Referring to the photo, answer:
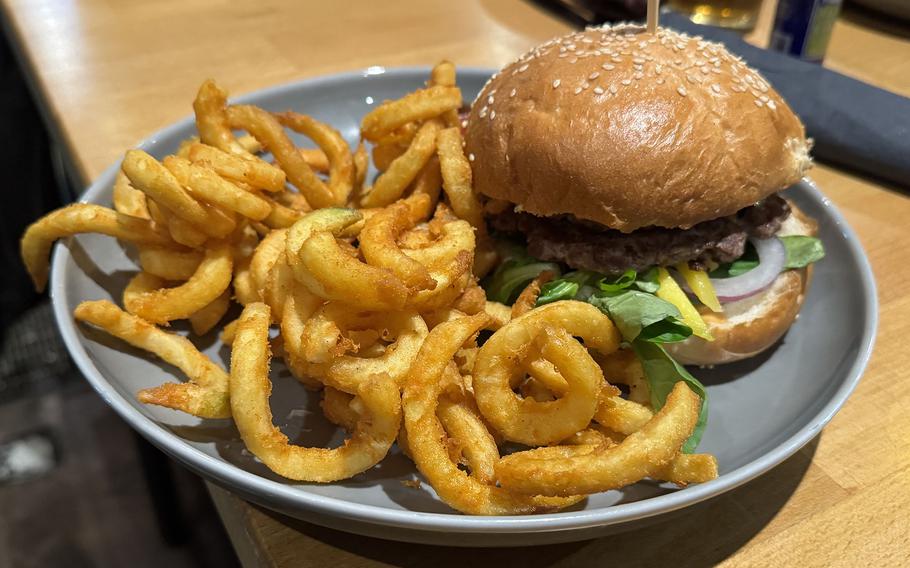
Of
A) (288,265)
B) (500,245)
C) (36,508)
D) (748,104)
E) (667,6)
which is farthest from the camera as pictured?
(667,6)

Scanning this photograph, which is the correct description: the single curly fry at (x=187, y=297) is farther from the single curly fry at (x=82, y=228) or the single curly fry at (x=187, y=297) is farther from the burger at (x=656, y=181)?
the burger at (x=656, y=181)

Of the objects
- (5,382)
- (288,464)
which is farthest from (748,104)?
(5,382)

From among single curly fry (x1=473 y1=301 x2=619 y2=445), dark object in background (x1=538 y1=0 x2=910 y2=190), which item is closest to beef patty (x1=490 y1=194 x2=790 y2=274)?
single curly fry (x1=473 y1=301 x2=619 y2=445)

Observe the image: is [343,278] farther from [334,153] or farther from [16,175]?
[16,175]

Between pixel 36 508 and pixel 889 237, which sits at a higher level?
pixel 889 237

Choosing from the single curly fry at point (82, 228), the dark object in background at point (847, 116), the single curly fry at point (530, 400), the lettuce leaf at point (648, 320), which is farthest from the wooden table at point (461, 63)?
the single curly fry at point (82, 228)

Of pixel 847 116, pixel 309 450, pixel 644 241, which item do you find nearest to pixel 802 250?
pixel 644 241

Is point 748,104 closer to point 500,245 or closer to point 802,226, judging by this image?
point 802,226

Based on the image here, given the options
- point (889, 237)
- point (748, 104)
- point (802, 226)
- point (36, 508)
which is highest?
point (748, 104)
